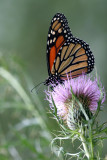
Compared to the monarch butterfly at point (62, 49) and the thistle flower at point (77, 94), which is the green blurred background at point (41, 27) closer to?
the monarch butterfly at point (62, 49)

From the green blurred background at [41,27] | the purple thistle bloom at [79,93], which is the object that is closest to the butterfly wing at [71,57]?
the purple thistle bloom at [79,93]

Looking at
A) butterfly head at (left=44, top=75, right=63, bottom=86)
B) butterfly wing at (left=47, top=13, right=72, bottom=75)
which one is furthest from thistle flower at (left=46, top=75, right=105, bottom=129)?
butterfly wing at (left=47, top=13, right=72, bottom=75)

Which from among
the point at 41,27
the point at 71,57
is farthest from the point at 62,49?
the point at 41,27

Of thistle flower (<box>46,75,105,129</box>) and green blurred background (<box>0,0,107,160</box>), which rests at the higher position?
green blurred background (<box>0,0,107,160</box>)

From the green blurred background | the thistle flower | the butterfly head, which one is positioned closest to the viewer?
the thistle flower

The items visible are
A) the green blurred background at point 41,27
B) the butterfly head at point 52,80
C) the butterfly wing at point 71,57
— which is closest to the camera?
the butterfly head at point 52,80

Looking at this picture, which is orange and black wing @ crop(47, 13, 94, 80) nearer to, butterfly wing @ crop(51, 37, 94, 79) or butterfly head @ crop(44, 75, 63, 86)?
butterfly wing @ crop(51, 37, 94, 79)

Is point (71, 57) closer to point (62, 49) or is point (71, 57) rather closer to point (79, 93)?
point (62, 49)

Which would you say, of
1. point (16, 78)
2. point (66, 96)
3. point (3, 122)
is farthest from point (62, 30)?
point (3, 122)
